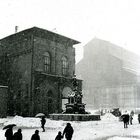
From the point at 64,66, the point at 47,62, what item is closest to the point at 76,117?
the point at 47,62

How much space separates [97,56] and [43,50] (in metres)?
34.0

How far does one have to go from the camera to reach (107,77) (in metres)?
62.8

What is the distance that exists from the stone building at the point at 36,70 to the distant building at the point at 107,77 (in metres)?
22.9

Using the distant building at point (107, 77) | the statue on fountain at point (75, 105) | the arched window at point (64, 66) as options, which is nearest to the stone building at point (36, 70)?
the arched window at point (64, 66)

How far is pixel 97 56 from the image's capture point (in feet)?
219

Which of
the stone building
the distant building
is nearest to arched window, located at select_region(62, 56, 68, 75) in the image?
the stone building

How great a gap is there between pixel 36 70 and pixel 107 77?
32.3 m

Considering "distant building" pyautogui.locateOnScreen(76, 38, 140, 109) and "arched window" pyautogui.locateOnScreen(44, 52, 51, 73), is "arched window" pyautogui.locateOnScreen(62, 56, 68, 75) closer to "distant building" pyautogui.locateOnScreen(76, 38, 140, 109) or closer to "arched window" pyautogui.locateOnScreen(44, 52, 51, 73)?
"arched window" pyautogui.locateOnScreen(44, 52, 51, 73)

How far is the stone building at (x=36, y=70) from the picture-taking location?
107 feet

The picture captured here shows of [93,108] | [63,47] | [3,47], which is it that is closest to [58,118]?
[63,47]

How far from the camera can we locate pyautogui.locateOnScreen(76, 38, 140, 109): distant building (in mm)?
57094

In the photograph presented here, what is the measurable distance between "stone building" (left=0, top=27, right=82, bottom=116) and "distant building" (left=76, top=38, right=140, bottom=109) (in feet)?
75.0

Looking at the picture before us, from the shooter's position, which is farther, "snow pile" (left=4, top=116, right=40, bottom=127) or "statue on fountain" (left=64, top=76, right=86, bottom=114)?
"statue on fountain" (left=64, top=76, right=86, bottom=114)

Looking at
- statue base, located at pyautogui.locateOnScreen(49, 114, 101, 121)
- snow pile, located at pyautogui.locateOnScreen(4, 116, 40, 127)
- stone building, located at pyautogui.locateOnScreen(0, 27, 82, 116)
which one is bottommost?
snow pile, located at pyautogui.locateOnScreen(4, 116, 40, 127)
